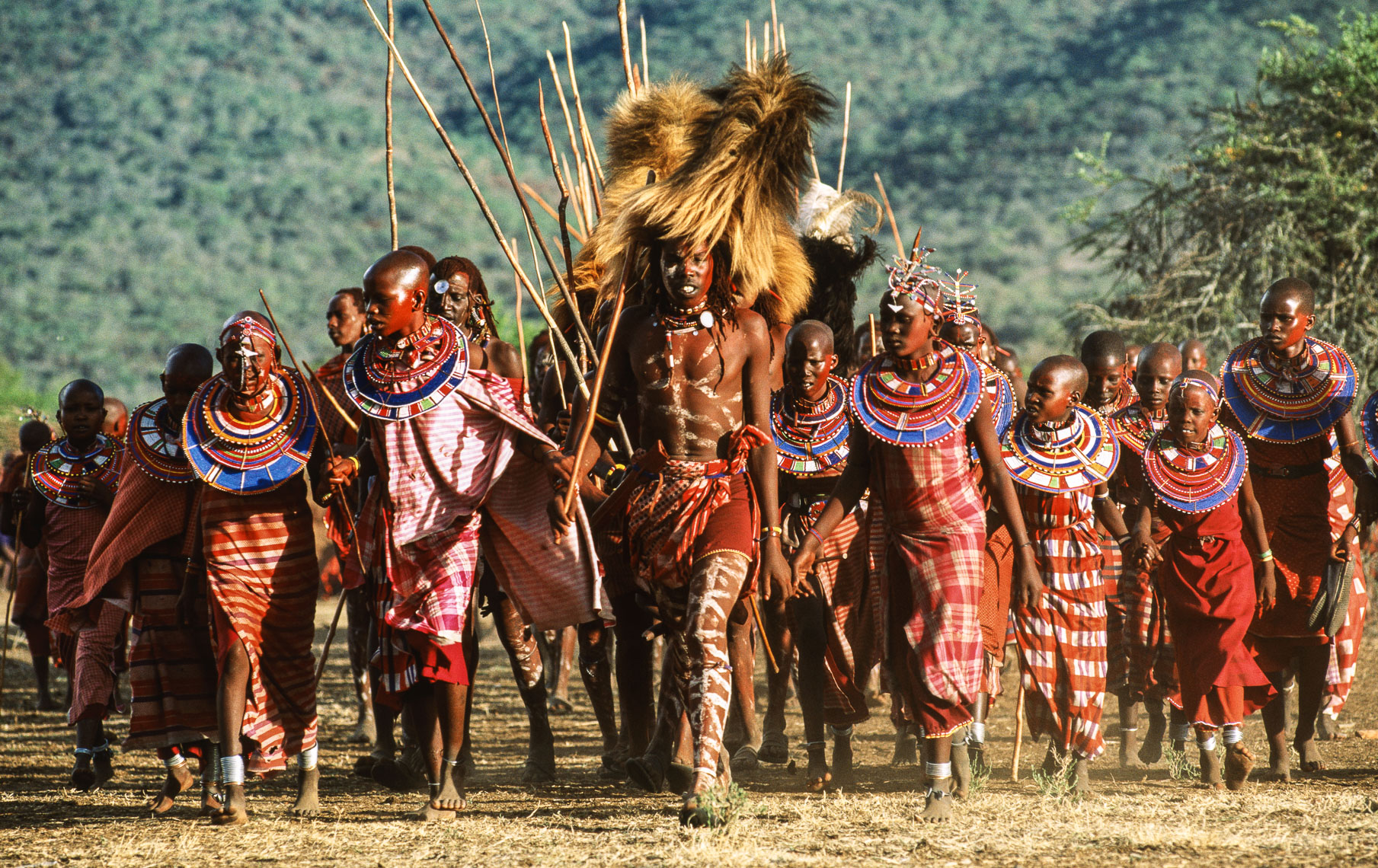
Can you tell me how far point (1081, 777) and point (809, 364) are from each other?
7.01 ft

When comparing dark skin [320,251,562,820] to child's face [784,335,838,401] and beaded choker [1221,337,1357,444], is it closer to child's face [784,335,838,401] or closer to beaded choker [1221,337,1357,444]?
child's face [784,335,838,401]

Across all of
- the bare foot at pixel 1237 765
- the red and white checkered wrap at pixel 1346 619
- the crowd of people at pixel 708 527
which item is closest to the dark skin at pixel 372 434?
the crowd of people at pixel 708 527

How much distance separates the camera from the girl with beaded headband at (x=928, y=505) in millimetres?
5234

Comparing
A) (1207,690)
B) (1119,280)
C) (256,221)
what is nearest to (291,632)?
(1207,690)

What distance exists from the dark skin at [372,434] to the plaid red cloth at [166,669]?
3.31 feet

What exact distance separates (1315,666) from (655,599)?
3.32 m

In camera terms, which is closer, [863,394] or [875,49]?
[863,394]

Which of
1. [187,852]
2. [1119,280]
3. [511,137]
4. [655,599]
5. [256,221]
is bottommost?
[187,852]

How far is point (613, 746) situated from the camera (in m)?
6.41

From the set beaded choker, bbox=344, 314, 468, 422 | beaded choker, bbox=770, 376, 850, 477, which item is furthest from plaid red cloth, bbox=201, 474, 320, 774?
beaded choker, bbox=770, 376, 850, 477

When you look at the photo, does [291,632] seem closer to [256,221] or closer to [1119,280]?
[1119,280]

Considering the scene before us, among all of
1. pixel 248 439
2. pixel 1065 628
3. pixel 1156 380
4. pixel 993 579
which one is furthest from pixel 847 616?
pixel 248 439

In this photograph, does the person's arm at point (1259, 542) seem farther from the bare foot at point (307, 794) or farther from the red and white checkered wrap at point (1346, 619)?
the bare foot at point (307, 794)

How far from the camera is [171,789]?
5988 mm
